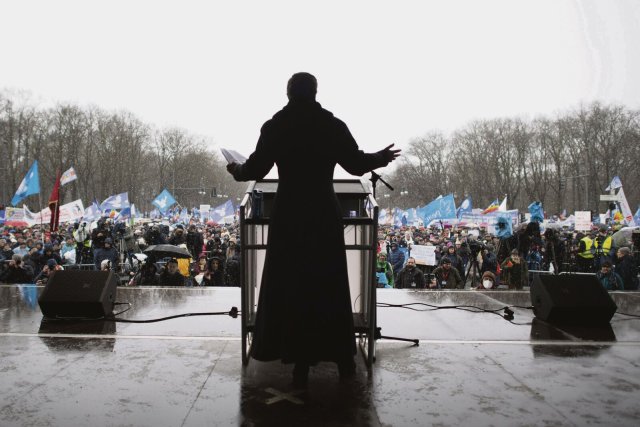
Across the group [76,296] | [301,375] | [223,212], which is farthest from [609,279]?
[223,212]

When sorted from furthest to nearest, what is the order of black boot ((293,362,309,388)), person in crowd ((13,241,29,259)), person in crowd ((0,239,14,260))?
person in crowd ((13,241,29,259)) < person in crowd ((0,239,14,260)) < black boot ((293,362,309,388))

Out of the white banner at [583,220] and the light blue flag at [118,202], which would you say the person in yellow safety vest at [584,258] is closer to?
the white banner at [583,220]

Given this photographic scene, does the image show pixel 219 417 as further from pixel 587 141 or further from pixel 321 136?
pixel 587 141

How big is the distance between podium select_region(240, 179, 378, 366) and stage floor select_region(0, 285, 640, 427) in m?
0.29

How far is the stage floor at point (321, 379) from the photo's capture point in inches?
123

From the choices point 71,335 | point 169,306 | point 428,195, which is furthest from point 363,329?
point 428,195

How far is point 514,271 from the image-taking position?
38.3 feet

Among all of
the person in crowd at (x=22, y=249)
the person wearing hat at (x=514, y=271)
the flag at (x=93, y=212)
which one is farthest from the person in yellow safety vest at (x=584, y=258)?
the flag at (x=93, y=212)

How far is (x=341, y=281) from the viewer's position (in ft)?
11.7

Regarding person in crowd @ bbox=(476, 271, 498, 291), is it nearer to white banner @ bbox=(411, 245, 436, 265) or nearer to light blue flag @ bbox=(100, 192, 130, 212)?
white banner @ bbox=(411, 245, 436, 265)

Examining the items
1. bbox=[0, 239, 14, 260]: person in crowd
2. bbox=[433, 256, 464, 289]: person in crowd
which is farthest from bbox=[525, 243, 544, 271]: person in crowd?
bbox=[0, 239, 14, 260]: person in crowd

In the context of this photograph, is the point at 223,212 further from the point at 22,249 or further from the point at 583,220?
the point at 583,220

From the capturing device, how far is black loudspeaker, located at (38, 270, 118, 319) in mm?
5562

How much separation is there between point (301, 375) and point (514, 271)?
9.03 m
